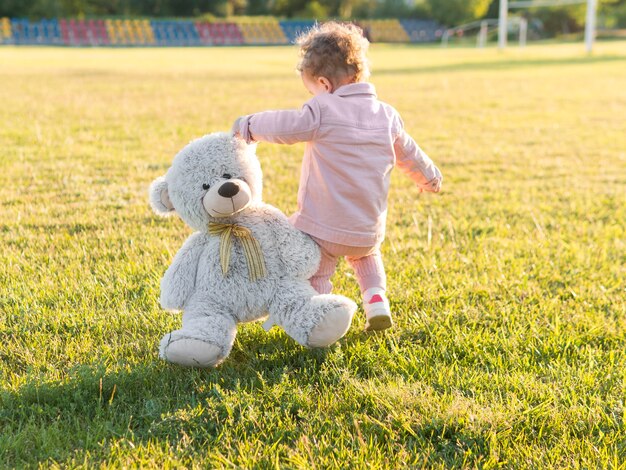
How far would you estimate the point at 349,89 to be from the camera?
2.37 metres

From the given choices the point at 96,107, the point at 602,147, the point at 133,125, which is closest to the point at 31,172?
the point at 133,125

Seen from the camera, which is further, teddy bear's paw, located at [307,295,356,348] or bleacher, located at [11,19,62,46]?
bleacher, located at [11,19,62,46]

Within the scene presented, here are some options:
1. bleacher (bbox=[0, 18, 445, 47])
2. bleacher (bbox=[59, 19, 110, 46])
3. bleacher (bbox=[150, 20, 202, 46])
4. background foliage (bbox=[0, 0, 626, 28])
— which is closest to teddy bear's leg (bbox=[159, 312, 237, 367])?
bleacher (bbox=[0, 18, 445, 47])

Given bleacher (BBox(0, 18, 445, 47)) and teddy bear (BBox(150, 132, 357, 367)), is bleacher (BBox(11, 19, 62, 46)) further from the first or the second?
teddy bear (BBox(150, 132, 357, 367))

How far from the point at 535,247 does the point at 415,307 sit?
114cm

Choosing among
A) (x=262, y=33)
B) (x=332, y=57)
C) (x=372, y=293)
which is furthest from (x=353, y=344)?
(x=262, y=33)

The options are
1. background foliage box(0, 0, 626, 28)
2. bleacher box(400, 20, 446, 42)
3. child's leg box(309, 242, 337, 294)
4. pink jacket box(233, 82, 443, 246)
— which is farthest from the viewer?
bleacher box(400, 20, 446, 42)

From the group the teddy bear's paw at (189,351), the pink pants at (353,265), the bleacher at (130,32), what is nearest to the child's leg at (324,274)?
the pink pants at (353,265)

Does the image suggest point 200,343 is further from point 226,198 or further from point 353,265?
point 353,265

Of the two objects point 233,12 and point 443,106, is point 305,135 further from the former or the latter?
point 233,12

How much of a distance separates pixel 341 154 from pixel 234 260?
0.54m

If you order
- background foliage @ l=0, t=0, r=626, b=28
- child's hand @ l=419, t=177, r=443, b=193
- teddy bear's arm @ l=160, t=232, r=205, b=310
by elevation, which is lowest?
teddy bear's arm @ l=160, t=232, r=205, b=310

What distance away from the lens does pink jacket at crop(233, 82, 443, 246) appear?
2.31 metres

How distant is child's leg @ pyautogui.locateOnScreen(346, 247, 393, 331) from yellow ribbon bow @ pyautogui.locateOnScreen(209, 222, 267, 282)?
18.0 inches
